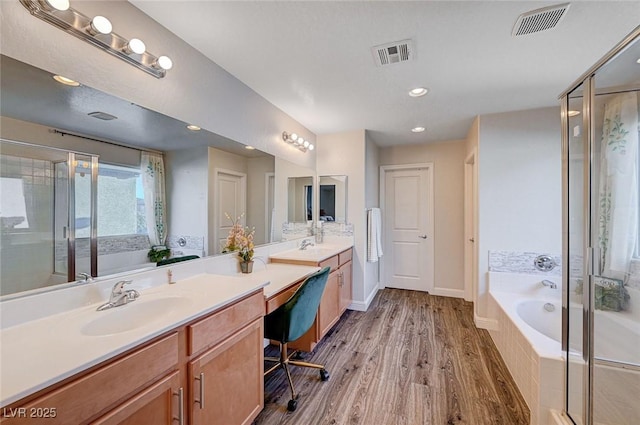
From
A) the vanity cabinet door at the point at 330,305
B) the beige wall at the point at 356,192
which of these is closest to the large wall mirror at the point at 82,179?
the vanity cabinet door at the point at 330,305

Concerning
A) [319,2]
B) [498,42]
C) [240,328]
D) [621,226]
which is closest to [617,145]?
[621,226]

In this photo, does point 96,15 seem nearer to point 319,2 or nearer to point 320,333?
point 319,2

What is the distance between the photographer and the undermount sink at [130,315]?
1083mm

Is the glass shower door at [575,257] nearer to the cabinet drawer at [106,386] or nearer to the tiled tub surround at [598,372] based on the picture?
the tiled tub surround at [598,372]

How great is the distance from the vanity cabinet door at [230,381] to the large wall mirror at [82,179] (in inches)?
26.6

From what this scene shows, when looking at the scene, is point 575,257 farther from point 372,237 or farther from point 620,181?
point 372,237

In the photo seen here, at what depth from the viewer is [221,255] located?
198cm

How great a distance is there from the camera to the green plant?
5.04 feet

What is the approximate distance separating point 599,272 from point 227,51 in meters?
2.60

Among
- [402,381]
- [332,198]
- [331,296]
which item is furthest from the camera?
[332,198]

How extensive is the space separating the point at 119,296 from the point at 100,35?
4.04 feet

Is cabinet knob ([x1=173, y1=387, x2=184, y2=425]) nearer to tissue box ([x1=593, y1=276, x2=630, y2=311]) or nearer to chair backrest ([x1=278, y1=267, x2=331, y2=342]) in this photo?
chair backrest ([x1=278, y1=267, x2=331, y2=342])

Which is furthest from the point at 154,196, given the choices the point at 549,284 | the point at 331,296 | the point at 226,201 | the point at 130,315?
the point at 549,284

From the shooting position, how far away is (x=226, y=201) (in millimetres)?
2102
